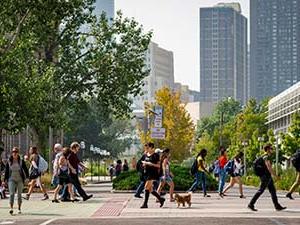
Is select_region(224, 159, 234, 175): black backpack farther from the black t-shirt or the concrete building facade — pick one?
the concrete building facade

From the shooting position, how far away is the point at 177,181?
1380 inches

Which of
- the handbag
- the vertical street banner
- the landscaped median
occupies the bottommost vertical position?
the landscaped median

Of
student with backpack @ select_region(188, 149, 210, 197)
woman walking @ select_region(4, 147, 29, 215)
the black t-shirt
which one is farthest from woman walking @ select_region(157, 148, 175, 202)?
woman walking @ select_region(4, 147, 29, 215)

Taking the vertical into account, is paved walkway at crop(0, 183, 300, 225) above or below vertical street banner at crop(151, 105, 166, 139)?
below

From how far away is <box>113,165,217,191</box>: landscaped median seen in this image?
115ft

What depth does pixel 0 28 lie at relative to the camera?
40.9m

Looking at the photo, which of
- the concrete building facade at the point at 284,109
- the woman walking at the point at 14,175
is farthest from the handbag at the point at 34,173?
the concrete building facade at the point at 284,109

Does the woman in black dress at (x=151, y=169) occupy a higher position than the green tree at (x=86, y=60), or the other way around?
the green tree at (x=86, y=60)

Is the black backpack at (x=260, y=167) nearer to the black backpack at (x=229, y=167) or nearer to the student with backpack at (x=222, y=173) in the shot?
the black backpack at (x=229, y=167)

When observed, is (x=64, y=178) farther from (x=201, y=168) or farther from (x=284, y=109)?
(x=284, y=109)

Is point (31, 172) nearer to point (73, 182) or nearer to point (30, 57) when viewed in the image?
point (73, 182)

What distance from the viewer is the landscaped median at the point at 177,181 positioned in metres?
35.0

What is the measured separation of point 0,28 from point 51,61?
7.72 meters

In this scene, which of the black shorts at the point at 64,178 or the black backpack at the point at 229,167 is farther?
the black backpack at the point at 229,167
